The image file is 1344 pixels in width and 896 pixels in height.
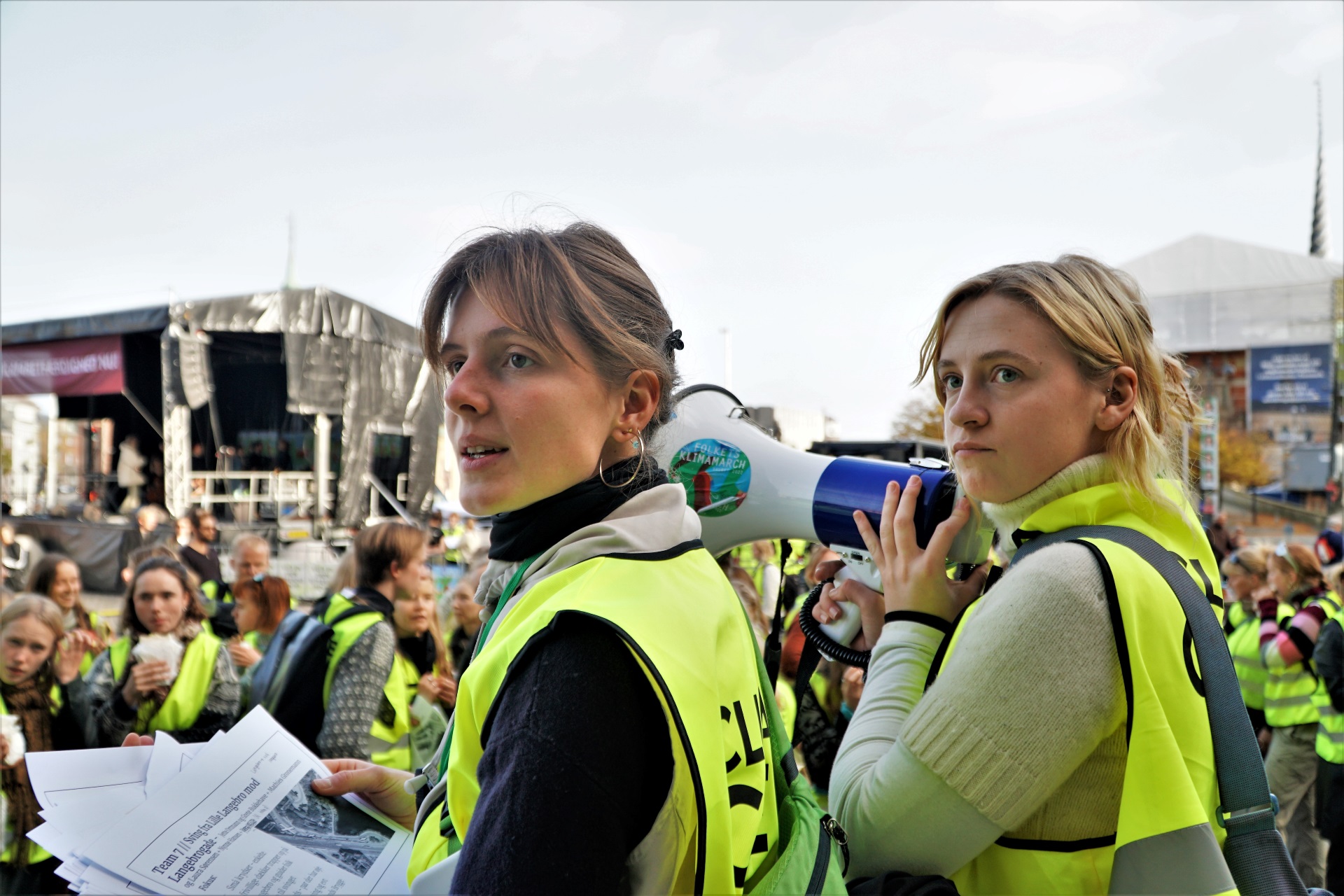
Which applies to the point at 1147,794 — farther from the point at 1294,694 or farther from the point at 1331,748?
the point at 1294,694

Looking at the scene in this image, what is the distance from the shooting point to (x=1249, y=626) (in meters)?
5.22

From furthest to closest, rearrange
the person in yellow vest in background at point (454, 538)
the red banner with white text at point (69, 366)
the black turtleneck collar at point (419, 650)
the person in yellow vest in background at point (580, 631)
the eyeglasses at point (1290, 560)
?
the red banner with white text at point (69, 366) < the person in yellow vest in background at point (454, 538) < the eyeglasses at point (1290, 560) < the black turtleneck collar at point (419, 650) < the person in yellow vest in background at point (580, 631)

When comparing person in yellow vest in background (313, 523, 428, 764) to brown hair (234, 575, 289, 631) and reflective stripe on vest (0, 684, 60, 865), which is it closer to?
brown hair (234, 575, 289, 631)

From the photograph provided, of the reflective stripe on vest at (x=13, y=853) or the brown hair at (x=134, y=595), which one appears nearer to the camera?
the reflective stripe on vest at (x=13, y=853)

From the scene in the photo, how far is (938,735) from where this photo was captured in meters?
1.16

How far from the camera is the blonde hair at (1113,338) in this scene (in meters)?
1.30

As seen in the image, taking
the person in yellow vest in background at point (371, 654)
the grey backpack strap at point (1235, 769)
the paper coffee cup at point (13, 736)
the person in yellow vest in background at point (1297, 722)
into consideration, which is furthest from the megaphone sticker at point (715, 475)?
the person in yellow vest in background at point (1297, 722)

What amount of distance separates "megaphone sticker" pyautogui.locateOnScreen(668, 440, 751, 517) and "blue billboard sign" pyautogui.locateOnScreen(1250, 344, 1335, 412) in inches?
1833

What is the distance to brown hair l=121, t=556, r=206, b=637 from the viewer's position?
3.54 meters

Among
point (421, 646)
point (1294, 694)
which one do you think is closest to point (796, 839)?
point (421, 646)

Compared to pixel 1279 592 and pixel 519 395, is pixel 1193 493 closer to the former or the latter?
pixel 519 395

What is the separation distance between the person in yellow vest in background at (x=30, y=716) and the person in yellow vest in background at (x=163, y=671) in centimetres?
10

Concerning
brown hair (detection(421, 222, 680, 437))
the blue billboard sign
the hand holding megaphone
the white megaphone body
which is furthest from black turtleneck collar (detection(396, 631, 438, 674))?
the blue billboard sign

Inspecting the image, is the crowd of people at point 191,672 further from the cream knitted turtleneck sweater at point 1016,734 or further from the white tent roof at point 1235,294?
the white tent roof at point 1235,294
